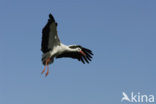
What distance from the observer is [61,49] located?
72.2ft

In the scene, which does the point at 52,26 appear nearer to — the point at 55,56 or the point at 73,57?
the point at 55,56

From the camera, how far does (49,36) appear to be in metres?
21.3

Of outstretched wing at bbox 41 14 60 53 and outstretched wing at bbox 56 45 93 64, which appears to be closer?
outstretched wing at bbox 41 14 60 53

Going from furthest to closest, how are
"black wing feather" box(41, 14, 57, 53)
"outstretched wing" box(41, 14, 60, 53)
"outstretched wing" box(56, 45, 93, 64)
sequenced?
"outstretched wing" box(56, 45, 93, 64) → "outstretched wing" box(41, 14, 60, 53) → "black wing feather" box(41, 14, 57, 53)

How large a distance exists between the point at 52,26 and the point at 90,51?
4.60 meters

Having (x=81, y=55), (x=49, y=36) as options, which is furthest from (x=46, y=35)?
(x=81, y=55)

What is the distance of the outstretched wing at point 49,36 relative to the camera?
67.7 feet

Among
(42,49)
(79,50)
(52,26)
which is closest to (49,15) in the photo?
(52,26)

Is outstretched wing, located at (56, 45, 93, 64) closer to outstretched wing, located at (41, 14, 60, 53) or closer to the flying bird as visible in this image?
the flying bird

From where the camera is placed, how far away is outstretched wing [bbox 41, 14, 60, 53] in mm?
20634

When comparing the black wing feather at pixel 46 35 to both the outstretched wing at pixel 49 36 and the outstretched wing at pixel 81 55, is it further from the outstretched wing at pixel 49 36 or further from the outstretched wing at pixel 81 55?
the outstretched wing at pixel 81 55

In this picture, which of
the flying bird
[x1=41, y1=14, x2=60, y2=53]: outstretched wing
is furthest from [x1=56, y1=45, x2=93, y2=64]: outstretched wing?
[x1=41, y1=14, x2=60, y2=53]: outstretched wing

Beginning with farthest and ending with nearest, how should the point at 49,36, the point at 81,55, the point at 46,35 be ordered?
1. the point at 81,55
2. the point at 49,36
3. the point at 46,35

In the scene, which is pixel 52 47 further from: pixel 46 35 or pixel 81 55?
pixel 81 55
